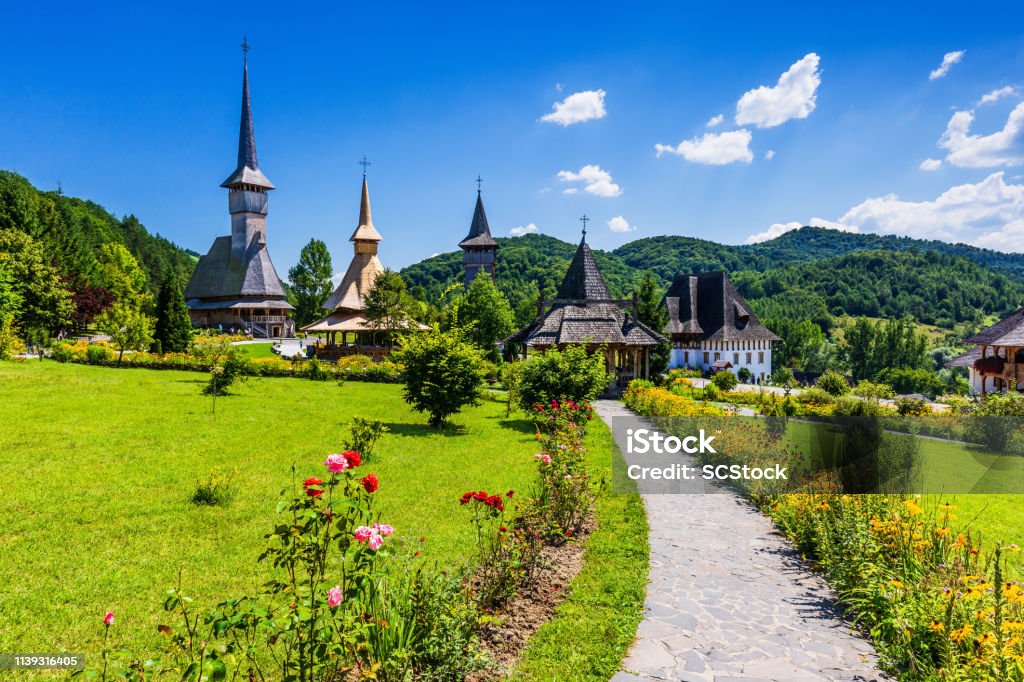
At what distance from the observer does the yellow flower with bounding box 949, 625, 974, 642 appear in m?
3.72

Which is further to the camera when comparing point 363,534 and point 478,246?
point 478,246

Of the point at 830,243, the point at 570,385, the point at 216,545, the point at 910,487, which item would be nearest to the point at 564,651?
the point at 216,545

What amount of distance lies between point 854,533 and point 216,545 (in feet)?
23.3

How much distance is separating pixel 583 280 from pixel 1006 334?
20.9 meters

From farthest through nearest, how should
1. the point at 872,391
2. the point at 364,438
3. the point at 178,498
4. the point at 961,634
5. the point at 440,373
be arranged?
1. the point at 872,391
2. the point at 440,373
3. the point at 364,438
4. the point at 178,498
5. the point at 961,634

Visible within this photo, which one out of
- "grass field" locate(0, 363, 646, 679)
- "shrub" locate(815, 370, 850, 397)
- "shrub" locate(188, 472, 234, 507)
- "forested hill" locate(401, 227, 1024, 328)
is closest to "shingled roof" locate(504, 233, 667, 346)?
"shrub" locate(815, 370, 850, 397)

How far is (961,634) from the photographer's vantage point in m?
3.75

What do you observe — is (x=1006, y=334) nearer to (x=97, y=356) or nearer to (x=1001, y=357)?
(x=1001, y=357)

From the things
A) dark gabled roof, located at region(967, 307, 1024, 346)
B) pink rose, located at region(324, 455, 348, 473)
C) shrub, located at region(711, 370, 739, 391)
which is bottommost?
shrub, located at region(711, 370, 739, 391)

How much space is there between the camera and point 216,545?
613 cm

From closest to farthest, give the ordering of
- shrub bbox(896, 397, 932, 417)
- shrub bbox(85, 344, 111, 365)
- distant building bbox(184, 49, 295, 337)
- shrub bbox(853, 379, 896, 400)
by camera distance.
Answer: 1. shrub bbox(896, 397, 932, 417)
2. shrub bbox(85, 344, 111, 365)
3. shrub bbox(853, 379, 896, 400)
4. distant building bbox(184, 49, 295, 337)

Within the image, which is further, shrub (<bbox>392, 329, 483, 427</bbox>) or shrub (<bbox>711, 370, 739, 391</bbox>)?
shrub (<bbox>711, 370, 739, 391</bbox>)

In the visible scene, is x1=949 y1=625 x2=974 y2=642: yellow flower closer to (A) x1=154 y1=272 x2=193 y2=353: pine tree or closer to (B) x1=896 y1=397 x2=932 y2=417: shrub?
(B) x1=896 y1=397 x2=932 y2=417: shrub

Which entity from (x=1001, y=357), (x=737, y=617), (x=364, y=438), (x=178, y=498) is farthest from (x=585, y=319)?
(x=1001, y=357)
